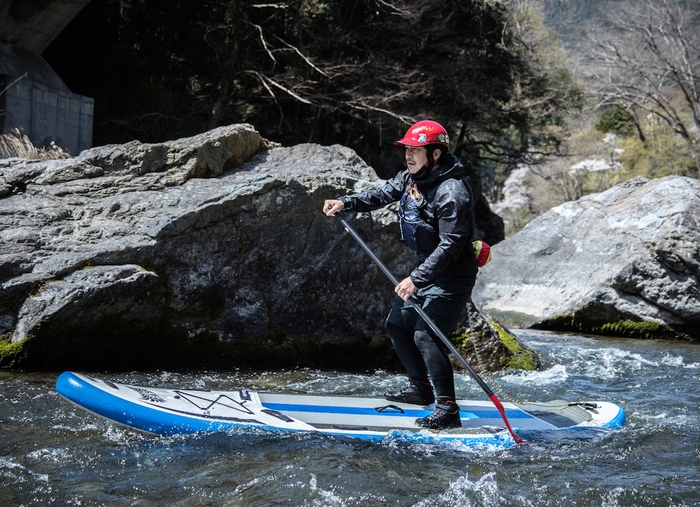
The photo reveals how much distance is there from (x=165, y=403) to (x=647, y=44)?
25.2 metres

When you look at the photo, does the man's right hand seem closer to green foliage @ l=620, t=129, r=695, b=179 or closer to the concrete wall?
the concrete wall

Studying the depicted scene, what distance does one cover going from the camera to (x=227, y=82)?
17.4m

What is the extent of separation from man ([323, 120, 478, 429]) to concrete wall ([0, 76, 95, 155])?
442 inches

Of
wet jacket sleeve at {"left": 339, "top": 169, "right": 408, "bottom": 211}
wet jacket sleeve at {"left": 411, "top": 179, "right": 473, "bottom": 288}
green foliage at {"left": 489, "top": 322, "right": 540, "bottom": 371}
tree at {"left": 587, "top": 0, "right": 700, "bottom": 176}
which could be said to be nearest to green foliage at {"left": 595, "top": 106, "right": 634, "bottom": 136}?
tree at {"left": 587, "top": 0, "right": 700, "bottom": 176}

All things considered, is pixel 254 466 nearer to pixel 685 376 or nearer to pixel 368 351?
pixel 368 351

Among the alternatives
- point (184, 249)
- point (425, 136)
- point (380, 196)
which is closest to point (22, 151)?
point (184, 249)

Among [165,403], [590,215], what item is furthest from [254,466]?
[590,215]

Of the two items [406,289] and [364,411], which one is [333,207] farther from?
[364,411]

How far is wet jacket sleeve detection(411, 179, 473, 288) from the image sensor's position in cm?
412

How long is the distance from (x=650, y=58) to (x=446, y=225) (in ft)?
80.6

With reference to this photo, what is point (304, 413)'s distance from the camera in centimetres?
460

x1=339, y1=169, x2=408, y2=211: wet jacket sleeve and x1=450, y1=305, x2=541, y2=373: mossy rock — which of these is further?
x1=450, y1=305, x2=541, y2=373: mossy rock

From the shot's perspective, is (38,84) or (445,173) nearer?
(445,173)

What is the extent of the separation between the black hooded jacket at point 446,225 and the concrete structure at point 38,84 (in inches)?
452
